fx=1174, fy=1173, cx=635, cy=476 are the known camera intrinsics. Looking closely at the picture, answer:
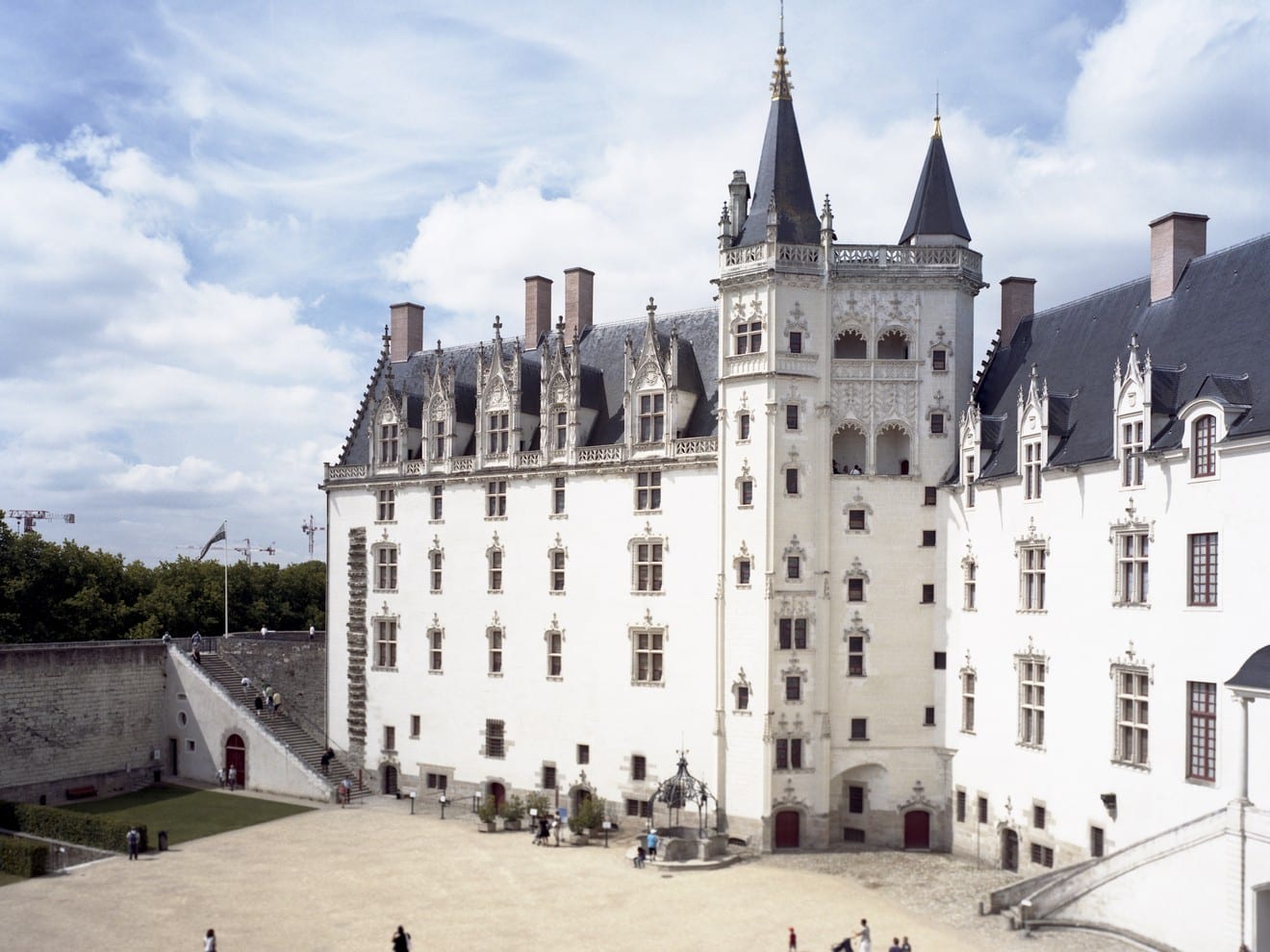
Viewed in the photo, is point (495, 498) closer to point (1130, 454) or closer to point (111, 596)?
point (1130, 454)

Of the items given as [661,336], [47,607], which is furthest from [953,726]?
[47,607]

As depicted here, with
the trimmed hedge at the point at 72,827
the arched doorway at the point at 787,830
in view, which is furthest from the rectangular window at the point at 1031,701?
the trimmed hedge at the point at 72,827

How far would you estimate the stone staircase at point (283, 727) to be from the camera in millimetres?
50656

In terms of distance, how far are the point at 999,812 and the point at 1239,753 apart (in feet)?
35.1

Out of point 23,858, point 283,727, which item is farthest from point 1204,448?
point 283,727

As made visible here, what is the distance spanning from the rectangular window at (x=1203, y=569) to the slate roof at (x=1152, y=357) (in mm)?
2565

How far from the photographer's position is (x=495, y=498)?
48.3 m

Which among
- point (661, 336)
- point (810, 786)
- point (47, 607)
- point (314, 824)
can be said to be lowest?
point (314, 824)

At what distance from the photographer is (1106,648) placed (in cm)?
3247

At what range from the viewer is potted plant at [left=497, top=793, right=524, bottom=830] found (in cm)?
4328

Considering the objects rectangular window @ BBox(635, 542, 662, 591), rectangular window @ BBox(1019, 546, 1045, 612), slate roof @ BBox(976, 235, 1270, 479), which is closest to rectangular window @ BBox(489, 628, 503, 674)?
rectangular window @ BBox(635, 542, 662, 591)

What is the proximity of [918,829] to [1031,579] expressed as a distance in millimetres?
9723

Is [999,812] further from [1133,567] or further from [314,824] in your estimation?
[314,824]

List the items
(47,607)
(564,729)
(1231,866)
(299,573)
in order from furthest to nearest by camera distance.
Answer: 1. (299,573)
2. (47,607)
3. (564,729)
4. (1231,866)
